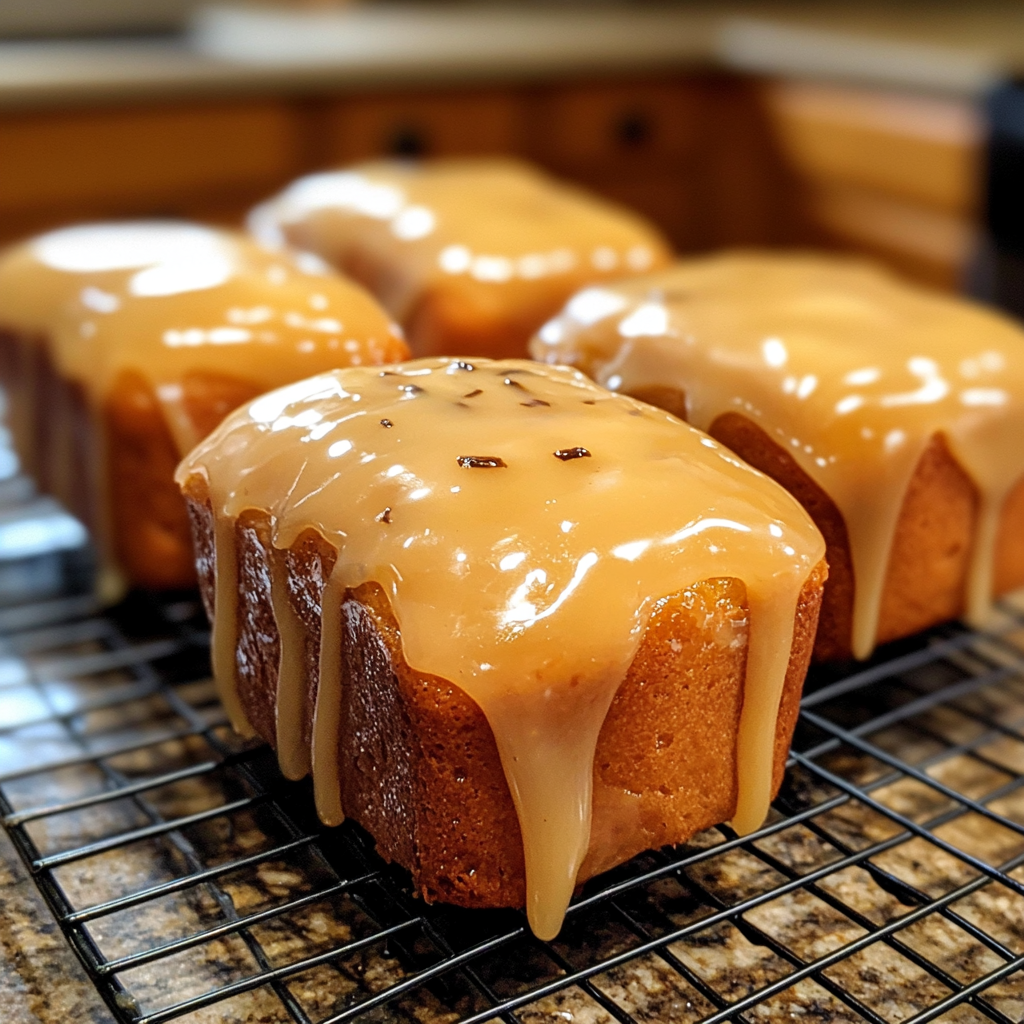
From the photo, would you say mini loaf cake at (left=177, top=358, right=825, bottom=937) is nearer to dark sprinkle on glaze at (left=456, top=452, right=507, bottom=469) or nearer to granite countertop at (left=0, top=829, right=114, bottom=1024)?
dark sprinkle on glaze at (left=456, top=452, right=507, bottom=469)

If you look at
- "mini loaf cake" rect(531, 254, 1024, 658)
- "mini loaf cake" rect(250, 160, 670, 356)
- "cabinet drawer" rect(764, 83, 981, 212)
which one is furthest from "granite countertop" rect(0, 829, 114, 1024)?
"cabinet drawer" rect(764, 83, 981, 212)

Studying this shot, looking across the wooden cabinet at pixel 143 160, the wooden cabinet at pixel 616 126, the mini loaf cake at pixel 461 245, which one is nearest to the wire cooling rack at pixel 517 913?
the mini loaf cake at pixel 461 245

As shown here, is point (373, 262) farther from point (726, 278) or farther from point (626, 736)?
point (626, 736)

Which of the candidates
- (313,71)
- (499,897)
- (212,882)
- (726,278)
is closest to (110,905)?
(212,882)

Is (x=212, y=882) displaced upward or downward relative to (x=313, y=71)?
downward

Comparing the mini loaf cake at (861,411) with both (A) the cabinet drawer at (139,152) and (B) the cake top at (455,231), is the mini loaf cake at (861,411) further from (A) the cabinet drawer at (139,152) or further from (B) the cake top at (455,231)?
(A) the cabinet drawer at (139,152)

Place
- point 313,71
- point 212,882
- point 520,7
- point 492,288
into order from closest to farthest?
point 212,882, point 492,288, point 313,71, point 520,7
